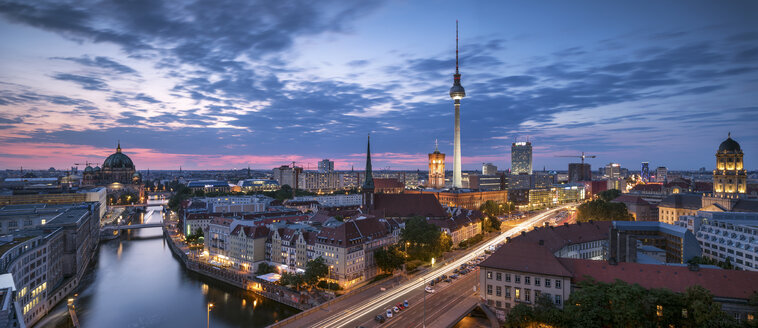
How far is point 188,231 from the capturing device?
8638cm

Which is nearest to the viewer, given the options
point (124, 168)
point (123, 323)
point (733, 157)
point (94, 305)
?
point (123, 323)

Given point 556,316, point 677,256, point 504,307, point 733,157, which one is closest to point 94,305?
point 504,307

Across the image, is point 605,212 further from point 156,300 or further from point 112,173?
point 112,173

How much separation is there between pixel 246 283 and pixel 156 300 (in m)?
11.4

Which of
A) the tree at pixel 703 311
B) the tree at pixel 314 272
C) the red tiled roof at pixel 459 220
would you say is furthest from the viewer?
the red tiled roof at pixel 459 220

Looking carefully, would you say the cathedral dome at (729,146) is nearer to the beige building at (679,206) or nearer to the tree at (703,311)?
the beige building at (679,206)

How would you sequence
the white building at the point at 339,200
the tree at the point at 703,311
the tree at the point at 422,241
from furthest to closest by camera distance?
the white building at the point at 339,200 < the tree at the point at 422,241 < the tree at the point at 703,311

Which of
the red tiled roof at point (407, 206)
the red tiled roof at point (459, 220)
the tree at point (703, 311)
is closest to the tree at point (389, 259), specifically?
the red tiled roof at point (459, 220)

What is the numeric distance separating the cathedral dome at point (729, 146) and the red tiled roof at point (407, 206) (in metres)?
59.2

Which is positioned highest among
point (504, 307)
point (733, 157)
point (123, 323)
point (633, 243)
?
point (733, 157)

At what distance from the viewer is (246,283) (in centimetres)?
5769

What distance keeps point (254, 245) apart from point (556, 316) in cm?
4452

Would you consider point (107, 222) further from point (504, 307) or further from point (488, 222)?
point (504, 307)

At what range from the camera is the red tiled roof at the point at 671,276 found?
31.6m
